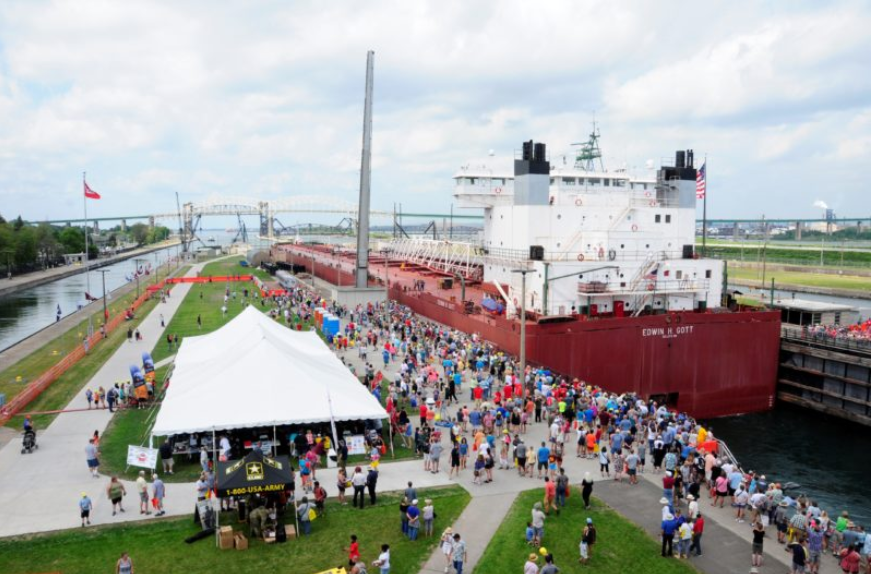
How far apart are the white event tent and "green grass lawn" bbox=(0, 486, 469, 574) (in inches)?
133

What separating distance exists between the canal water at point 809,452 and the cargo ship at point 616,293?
173 centimetres

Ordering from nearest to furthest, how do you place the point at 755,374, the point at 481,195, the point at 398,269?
the point at 755,374
the point at 481,195
the point at 398,269

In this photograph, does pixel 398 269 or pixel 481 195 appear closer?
pixel 481 195

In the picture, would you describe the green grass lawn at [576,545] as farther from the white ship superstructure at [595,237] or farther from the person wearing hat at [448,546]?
the white ship superstructure at [595,237]

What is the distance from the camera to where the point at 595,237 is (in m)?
34.2

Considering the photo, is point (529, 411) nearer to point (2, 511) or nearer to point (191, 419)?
point (191, 419)

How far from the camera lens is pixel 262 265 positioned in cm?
9725

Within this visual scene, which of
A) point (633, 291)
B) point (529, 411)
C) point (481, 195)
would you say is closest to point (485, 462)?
point (529, 411)

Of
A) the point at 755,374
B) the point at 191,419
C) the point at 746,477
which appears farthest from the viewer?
the point at 755,374

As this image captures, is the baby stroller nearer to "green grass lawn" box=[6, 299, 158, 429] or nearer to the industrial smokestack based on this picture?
"green grass lawn" box=[6, 299, 158, 429]

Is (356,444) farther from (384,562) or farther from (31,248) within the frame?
(31,248)

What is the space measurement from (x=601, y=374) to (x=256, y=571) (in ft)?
69.8

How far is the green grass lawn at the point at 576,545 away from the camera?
12250mm

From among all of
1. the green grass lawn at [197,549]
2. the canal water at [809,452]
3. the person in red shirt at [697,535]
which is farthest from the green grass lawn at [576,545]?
the canal water at [809,452]
